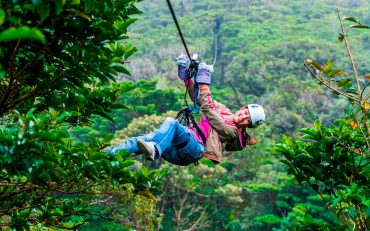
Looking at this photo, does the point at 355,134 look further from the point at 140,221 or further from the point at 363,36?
the point at 363,36

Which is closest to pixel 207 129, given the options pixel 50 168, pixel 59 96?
pixel 59 96

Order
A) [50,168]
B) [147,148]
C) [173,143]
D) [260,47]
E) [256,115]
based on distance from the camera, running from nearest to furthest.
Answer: [50,168], [147,148], [173,143], [256,115], [260,47]

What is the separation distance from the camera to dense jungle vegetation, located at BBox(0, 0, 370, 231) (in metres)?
1.94

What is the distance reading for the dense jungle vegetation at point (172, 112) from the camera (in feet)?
6.38

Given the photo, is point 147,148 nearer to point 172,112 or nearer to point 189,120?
point 189,120

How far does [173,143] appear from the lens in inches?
127

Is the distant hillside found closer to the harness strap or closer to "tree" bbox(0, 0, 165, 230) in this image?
the harness strap

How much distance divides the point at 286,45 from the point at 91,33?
22497 mm

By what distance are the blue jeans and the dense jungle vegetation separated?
27 cm

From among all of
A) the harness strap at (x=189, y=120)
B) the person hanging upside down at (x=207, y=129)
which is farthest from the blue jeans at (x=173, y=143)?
the harness strap at (x=189, y=120)

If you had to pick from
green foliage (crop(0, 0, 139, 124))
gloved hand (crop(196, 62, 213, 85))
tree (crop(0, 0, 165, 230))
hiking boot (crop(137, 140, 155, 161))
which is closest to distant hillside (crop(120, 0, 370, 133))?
gloved hand (crop(196, 62, 213, 85))

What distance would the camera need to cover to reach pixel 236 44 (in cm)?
2706

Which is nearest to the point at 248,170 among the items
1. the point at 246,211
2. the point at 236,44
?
the point at 246,211

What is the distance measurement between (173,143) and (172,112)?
10878mm
